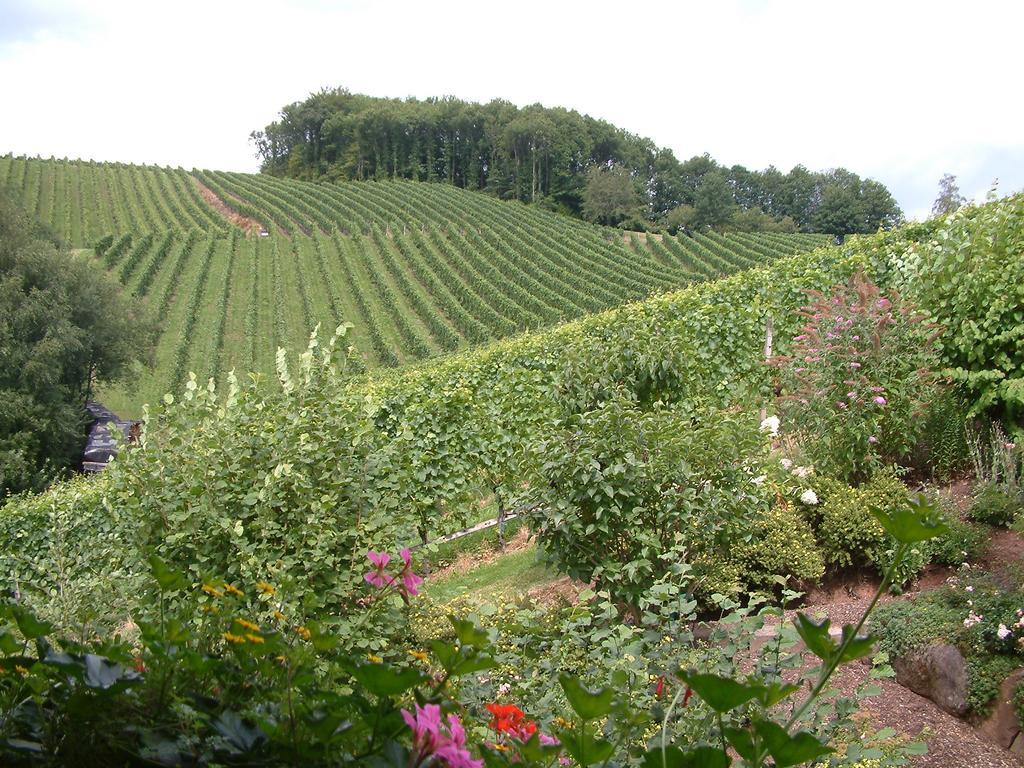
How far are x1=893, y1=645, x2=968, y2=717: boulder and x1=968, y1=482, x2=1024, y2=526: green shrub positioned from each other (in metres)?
1.75

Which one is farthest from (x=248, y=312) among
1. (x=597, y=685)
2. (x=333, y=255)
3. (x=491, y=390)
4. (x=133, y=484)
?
(x=597, y=685)

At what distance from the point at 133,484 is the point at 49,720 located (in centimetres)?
438

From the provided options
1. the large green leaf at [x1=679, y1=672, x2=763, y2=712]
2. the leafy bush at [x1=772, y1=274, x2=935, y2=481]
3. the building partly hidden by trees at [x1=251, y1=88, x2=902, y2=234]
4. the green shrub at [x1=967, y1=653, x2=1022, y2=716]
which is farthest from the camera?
the building partly hidden by trees at [x1=251, y1=88, x2=902, y2=234]

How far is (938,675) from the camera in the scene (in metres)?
4.87

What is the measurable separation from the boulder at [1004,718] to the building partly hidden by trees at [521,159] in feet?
249

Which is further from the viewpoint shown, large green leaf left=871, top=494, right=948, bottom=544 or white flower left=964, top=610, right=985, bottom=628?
white flower left=964, top=610, right=985, bottom=628

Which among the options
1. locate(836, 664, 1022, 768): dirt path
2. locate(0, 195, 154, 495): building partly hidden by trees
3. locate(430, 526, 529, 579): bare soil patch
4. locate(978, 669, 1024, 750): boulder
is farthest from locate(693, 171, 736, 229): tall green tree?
locate(978, 669, 1024, 750): boulder

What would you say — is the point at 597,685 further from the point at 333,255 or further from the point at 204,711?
the point at 333,255

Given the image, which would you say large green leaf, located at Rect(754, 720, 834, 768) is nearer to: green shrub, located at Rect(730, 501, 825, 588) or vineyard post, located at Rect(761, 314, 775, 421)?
green shrub, located at Rect(730, 501, 825, 588)

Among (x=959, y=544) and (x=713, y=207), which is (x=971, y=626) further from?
(x=713, y=207)

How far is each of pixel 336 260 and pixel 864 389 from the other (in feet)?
153

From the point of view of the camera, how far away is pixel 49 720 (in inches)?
50.8

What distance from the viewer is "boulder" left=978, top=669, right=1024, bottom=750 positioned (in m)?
4.45

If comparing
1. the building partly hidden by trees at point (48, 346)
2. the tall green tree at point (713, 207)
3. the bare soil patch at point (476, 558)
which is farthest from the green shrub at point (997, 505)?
the tall green tree at point (713, 207)
